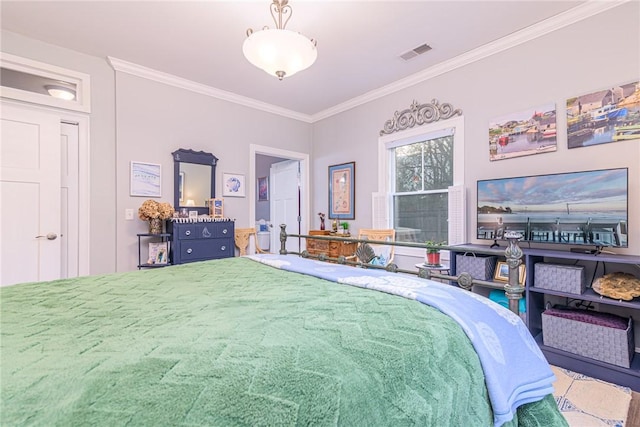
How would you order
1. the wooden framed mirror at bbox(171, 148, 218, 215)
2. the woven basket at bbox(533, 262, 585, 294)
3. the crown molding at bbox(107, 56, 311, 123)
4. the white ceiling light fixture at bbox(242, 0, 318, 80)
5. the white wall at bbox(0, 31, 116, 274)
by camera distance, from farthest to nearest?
the wooden framed mirror at bbox(171, 148, 218, 215) < the crown molding at bbox(107, 56, 311, 123) < the white wall at bbox(0, 31, 116, 274) < the woven basket at bbox(533, 262, 585, 294) < the white ceiling light fixture at bbox(242, 0, 318, 80)

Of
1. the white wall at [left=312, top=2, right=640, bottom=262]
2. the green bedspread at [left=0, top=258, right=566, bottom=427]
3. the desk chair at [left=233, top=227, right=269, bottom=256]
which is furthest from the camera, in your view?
the desk chair at [left=233, top=227, right=269, bottom=256]

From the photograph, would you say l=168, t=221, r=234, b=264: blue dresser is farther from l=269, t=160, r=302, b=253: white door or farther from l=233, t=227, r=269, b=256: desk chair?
l=269, t=160, r=302, b=253: white door

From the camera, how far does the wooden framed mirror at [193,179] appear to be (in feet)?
12.4

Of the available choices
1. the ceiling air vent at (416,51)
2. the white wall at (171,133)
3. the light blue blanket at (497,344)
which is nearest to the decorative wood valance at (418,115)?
the ceiling air vent at (416,51)

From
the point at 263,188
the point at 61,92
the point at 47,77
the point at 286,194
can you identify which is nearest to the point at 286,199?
the point at 286,194

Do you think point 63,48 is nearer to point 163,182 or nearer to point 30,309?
point 163,182

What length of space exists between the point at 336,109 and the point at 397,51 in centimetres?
165

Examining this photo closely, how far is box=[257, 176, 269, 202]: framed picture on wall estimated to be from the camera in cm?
702

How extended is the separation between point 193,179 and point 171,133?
603mm

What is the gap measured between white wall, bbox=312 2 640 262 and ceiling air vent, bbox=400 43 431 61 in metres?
0.46

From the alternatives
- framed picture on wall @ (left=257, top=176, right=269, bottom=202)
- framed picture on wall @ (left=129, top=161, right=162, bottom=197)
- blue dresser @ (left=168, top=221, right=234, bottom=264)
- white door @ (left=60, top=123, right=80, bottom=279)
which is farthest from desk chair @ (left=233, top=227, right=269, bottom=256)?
framed picture on wall @ (left=257, top=176, right=269, bottom=202)

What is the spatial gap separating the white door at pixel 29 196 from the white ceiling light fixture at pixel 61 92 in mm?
235

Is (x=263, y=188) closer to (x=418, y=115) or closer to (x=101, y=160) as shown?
(x=101, y=160)

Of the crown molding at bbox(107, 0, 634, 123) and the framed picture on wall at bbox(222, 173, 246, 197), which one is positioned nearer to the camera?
the crown molding at bbox(107, 0, 634, 123)
